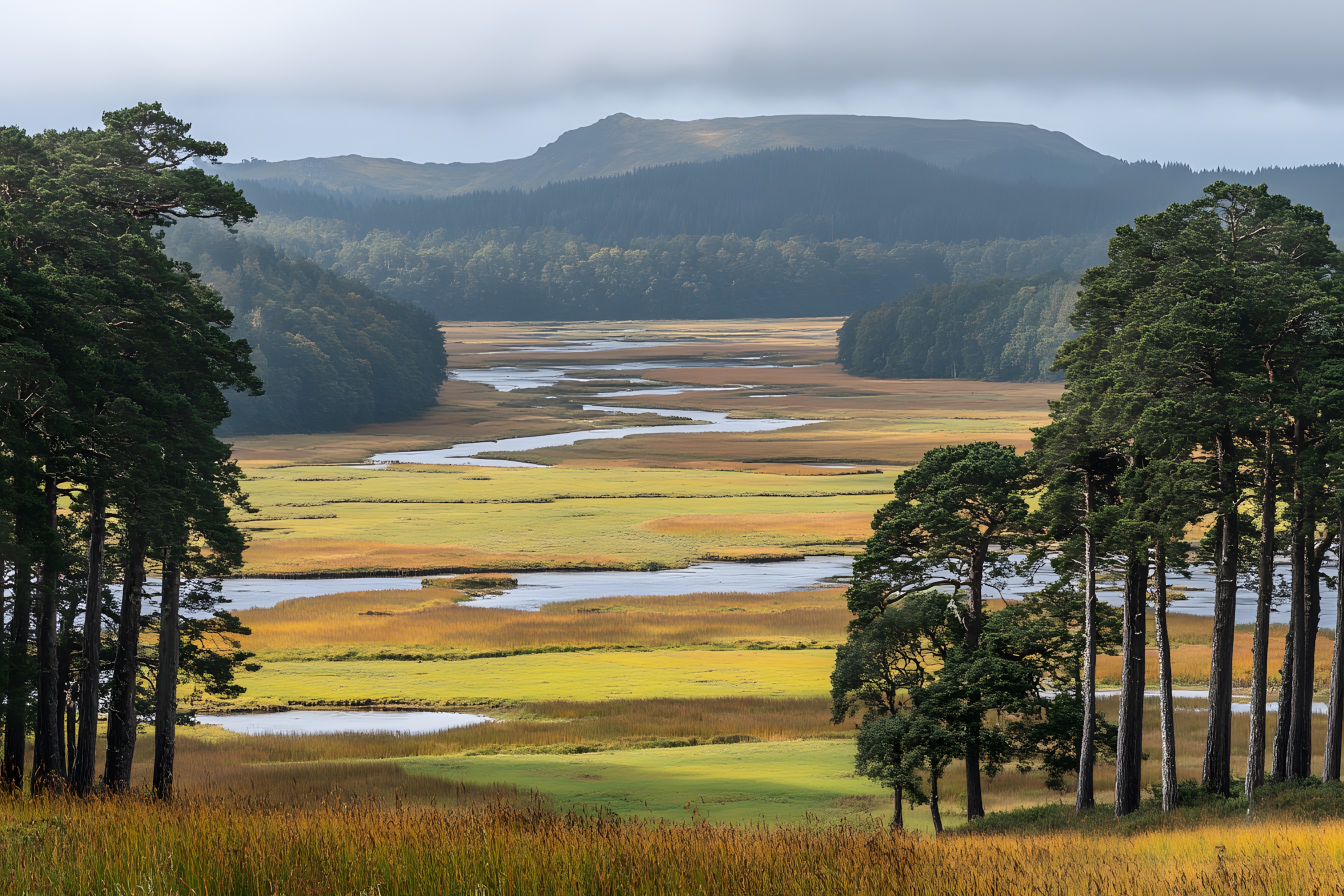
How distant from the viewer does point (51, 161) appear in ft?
101

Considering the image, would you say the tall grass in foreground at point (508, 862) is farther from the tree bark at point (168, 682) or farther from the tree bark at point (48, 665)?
the tree bark at point (168, 682)

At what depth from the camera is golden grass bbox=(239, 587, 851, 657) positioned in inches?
2346

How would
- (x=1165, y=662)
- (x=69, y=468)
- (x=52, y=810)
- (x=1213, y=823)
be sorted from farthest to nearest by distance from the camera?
1. (x=1165, y=662)
2. (x=69, y=468)
3. (x=1213, y=823)
4. (x=52, y=810)

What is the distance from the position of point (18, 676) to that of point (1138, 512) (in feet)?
78.4

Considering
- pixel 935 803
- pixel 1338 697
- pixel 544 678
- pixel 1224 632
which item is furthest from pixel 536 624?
pixel 1338 697

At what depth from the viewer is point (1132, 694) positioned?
30.0 m

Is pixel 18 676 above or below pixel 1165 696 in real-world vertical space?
above

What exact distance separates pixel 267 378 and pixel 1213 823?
165m

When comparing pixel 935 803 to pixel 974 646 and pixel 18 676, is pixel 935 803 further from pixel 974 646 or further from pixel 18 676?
pixel 18 676

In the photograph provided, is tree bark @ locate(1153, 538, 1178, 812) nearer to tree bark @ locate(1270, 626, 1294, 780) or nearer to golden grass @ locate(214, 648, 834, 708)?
tree bark @ locate(1270, 626, 1294, 780)

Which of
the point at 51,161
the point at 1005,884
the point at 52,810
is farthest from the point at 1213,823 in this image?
the point at 51,161

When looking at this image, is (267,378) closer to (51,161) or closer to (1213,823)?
(51,161)

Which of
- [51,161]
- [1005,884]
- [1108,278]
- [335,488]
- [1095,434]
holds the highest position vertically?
[51,161]

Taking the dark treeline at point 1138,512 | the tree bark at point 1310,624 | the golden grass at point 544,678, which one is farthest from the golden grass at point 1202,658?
the dark treeline at point 1138,512
